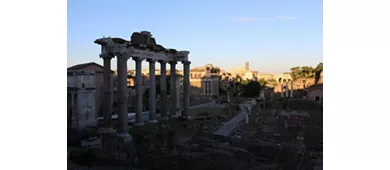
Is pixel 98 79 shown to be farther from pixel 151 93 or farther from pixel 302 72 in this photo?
pixel 302 72

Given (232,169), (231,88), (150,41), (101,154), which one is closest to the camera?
(232,169)

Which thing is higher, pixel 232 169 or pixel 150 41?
pixel 150 41

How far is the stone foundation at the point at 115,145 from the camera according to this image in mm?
9367

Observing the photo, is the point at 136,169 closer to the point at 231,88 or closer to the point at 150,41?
the point at 150,41

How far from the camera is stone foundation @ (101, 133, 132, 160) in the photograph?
937 cm

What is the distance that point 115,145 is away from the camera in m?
→ 10.3

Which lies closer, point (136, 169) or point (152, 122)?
point (136, 169)

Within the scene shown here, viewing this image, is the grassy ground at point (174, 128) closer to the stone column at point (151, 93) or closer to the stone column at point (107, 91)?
the stone column at point (151, 93)

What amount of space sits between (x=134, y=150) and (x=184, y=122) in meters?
4.70

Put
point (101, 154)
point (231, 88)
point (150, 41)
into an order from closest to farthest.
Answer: point (101, 154) → point (150, 41) → point (231, 88)

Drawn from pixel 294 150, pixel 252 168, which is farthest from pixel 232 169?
pixel 294 150

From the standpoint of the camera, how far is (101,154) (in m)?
9.41

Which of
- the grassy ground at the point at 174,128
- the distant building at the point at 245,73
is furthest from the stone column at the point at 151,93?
the distant building at the point at 245,73

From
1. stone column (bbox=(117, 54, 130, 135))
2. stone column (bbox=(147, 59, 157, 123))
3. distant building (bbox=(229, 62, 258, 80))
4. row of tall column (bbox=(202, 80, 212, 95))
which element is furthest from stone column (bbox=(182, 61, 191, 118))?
distant building (bbox=(229, 62, 258, 80))
